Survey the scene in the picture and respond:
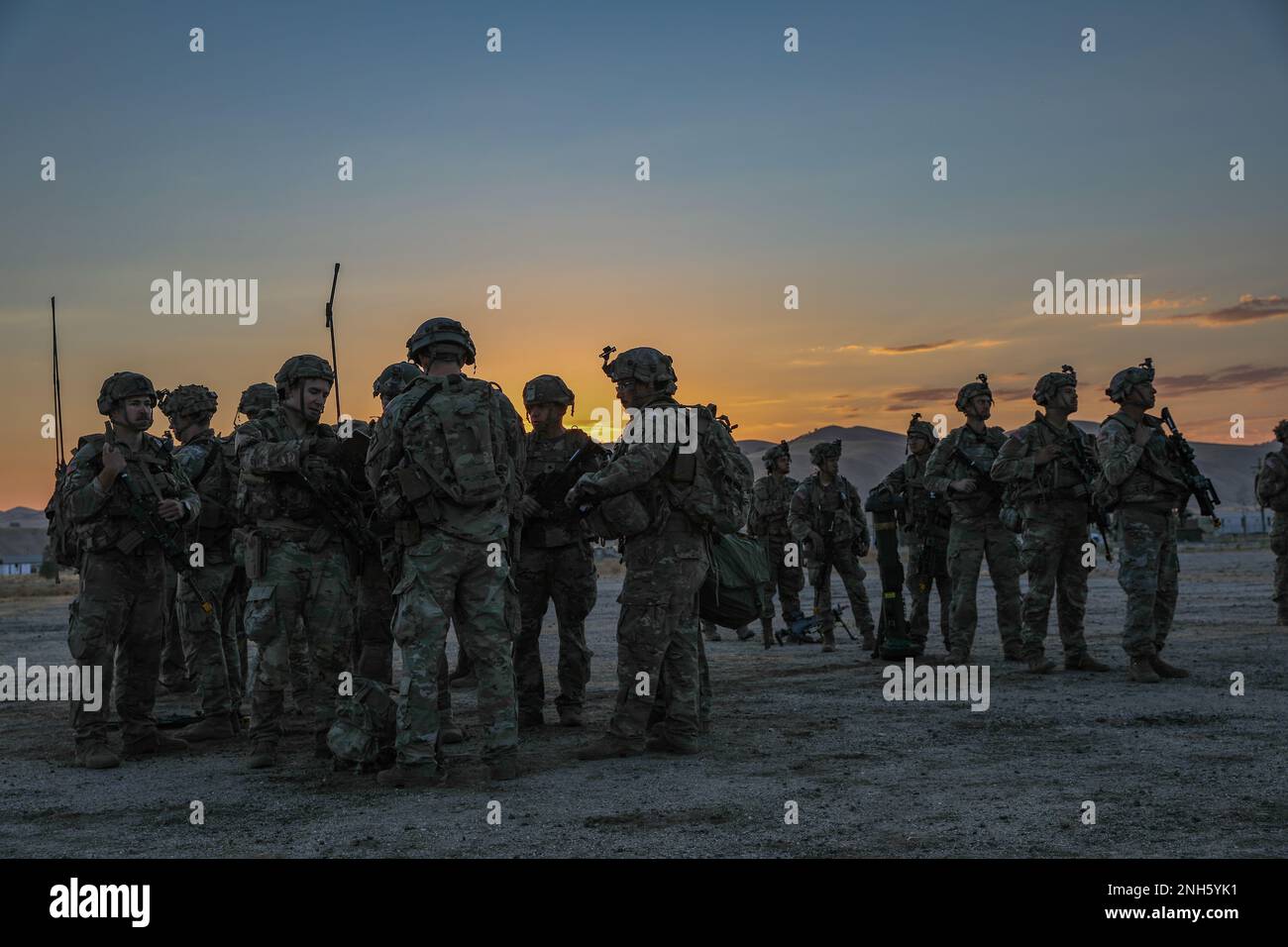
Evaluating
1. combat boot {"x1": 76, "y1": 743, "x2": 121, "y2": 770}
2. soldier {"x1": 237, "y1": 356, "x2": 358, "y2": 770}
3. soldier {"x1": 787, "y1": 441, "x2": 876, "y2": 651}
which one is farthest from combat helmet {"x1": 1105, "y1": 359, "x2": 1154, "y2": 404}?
combat boot {"x1": 76, "y1": 743, "x2": 121, "y2": 770}

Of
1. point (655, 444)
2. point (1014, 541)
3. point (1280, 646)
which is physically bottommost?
point (1280, 646)

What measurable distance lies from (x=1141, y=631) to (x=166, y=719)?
853 cm

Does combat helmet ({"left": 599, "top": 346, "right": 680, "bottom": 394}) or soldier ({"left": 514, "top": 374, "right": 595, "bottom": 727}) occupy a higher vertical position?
combat helmet ({"left": 599, "top": 346, "right": 680, "bottom": 394})

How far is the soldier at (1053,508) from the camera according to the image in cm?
1190

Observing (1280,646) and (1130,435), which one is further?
(1280,646)

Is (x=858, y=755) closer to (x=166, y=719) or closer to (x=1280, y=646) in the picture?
(x=166, y=719)

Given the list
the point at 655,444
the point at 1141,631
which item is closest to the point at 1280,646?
the point at 1141,631

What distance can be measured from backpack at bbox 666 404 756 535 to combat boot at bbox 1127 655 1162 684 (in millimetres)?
4692

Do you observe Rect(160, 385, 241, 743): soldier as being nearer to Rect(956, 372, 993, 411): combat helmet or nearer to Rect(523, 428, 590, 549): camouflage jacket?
Rect(523, 428, 590, 549): camouflage jacket

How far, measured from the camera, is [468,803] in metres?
6.91

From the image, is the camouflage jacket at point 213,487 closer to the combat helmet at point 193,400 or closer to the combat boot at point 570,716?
the combat helmet at point 193,400

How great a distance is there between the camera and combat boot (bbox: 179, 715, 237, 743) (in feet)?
31.2

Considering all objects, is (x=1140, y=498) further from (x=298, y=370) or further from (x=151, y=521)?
(x=151, y=521)

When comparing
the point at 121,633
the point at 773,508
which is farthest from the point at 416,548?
the point at 773,508
